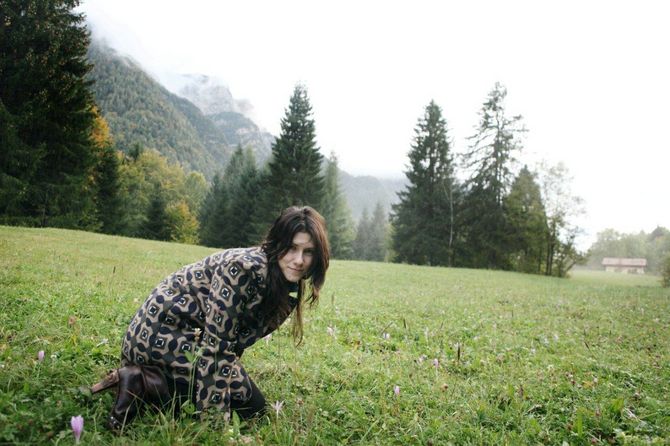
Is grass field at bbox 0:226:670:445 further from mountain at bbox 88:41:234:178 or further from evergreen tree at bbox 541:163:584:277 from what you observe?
mountain at bbox 88:41:234:178

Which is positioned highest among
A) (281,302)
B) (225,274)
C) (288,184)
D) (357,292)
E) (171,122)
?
(171,122)

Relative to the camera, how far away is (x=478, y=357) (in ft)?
15.3

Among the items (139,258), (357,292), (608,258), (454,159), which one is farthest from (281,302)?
(608,258)

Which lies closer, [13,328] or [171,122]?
[13,328]

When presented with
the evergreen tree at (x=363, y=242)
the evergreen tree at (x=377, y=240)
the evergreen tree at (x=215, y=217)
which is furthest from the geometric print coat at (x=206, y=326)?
the evergreen tree at (x=363, y=242)

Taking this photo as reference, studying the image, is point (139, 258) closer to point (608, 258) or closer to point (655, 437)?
point (655, 437)

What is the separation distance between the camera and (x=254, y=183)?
45781 mm

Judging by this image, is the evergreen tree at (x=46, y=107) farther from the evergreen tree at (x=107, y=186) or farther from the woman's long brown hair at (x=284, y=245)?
the woman's long brown hair at (x=284, y=245)

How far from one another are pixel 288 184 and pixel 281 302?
1439 inches

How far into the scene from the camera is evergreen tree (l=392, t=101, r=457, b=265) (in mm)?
38250

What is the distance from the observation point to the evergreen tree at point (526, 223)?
31.5 metres

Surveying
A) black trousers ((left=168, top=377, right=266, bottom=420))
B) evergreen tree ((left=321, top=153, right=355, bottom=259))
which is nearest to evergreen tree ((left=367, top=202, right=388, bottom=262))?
evergreen tree ((left=321, top=153, right=355, bottom=259))

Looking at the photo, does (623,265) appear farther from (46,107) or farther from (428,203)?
(46,107)

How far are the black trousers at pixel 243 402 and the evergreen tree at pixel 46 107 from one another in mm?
25287
